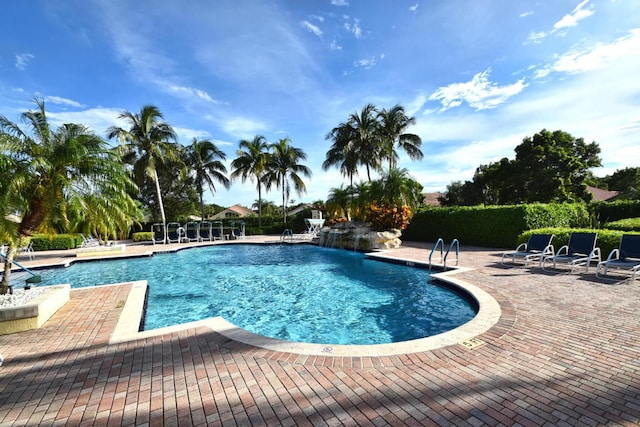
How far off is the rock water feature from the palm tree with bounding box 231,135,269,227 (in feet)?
43.1

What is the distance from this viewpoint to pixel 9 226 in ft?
17.0

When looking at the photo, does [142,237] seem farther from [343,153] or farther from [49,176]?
[49,176]

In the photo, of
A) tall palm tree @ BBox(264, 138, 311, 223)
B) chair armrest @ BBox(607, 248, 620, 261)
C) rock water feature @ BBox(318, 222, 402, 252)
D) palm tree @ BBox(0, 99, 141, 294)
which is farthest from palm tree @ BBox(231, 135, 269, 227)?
chair armrest @ BBox(607, 248, 620, 261)

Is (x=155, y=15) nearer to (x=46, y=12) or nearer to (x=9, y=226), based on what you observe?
(x=46, y=12)

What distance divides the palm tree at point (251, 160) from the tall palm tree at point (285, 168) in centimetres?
85

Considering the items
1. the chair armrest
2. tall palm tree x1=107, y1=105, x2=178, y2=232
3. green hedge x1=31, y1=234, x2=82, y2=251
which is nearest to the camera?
the chair armrest

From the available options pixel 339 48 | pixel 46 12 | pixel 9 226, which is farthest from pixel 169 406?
pixel 339 48

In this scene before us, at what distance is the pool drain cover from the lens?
3.82 metres

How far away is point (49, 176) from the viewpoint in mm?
5672

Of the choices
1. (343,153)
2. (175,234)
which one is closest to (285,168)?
(343,153)

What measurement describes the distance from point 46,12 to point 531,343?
13.0 m

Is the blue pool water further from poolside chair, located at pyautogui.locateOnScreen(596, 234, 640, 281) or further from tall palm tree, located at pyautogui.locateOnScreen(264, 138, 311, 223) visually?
tall palm tree, located at pyautogui.locateOnScreen(264, 138, 311, 223)

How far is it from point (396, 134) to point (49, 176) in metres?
26.7

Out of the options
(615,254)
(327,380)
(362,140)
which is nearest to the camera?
(327,380)
